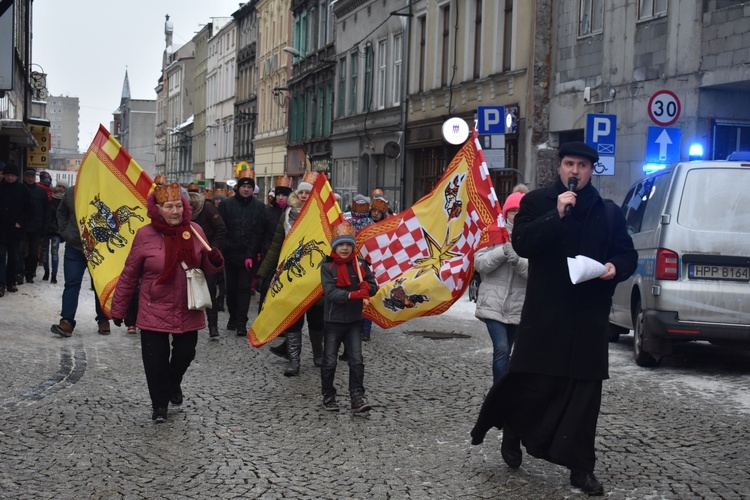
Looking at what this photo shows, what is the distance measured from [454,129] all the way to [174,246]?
52.4 feet

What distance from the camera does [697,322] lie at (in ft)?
38.1

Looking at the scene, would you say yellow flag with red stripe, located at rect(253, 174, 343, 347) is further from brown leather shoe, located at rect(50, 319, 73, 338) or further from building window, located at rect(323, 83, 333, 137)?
building window, located at rect(323, 83, 333, 137)

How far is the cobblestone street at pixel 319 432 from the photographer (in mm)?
6953

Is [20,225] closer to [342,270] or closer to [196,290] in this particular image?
[342,270]

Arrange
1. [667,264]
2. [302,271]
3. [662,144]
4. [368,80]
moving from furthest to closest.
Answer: [368,80]
[662,144]
[667,264]
[302,271]

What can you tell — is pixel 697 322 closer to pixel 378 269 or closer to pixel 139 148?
pixel 378 269

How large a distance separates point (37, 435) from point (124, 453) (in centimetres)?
85

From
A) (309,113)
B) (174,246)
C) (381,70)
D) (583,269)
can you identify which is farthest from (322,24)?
(583,269)

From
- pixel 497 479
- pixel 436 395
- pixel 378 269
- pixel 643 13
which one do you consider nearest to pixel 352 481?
pixel 497 479

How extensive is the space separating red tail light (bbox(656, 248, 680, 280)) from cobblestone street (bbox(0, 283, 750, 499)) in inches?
38.4

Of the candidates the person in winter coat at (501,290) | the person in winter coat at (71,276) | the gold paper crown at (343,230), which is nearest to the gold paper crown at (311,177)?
the gold paper crown at (343,230)

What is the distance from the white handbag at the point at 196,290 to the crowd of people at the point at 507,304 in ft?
0.24

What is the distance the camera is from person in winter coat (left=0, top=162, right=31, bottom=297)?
1808cm

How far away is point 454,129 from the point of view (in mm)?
24266
